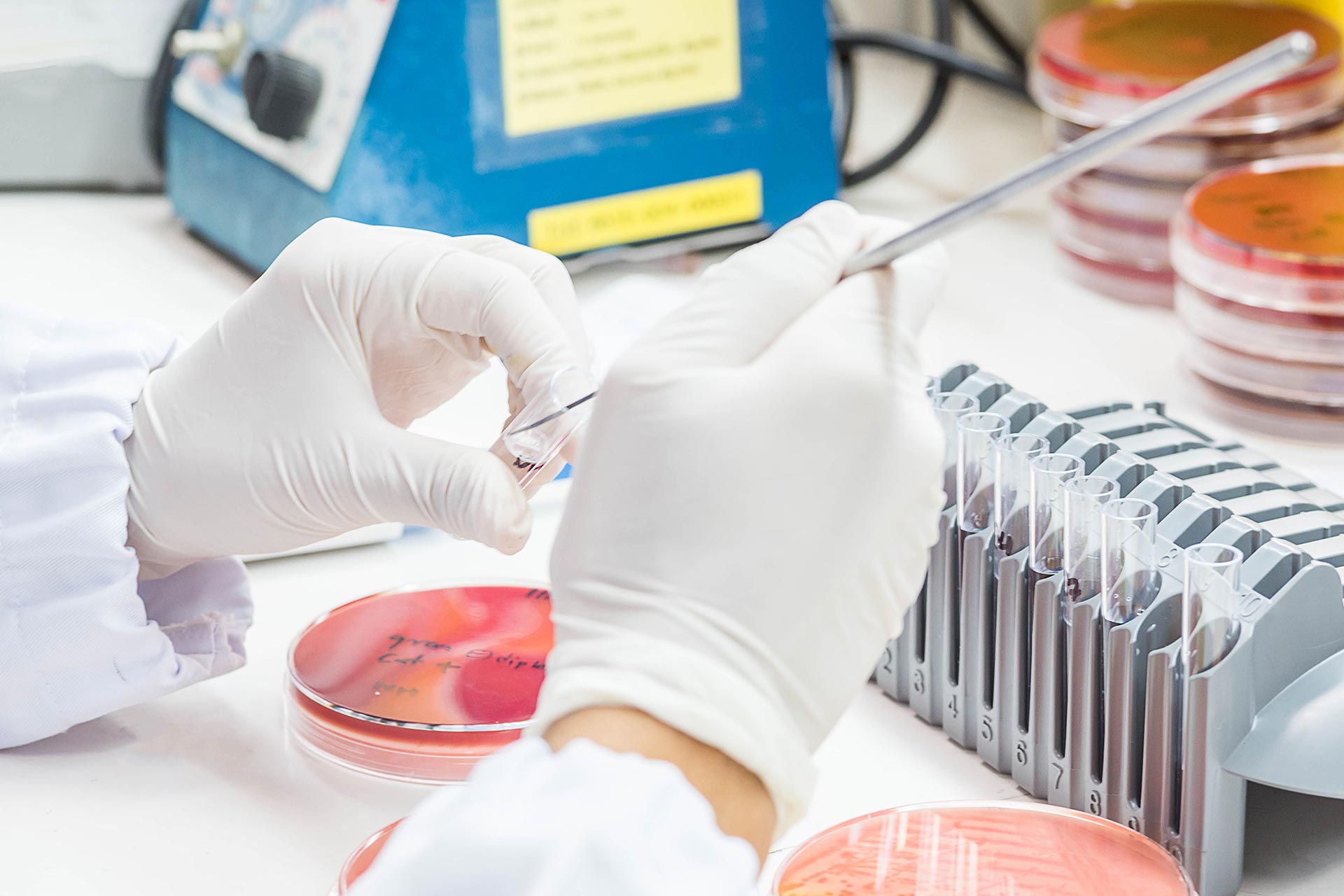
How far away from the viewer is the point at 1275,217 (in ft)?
3.49

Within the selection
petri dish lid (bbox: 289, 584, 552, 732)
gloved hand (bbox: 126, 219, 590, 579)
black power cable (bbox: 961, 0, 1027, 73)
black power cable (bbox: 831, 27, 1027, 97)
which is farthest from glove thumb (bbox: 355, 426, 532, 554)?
black power cable (bbox: 961, 0, 1027, 73)

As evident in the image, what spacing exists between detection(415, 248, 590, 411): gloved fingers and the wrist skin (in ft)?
0.63

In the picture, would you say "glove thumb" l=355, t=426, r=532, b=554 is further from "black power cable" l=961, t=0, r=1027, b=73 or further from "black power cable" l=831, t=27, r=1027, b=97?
"black power cable" l=961, t=0, r=1027, b=73

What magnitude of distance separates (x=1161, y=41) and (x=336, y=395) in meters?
0.93

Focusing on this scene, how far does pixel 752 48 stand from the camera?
3.97ft

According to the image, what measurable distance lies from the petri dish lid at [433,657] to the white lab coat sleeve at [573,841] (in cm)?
21

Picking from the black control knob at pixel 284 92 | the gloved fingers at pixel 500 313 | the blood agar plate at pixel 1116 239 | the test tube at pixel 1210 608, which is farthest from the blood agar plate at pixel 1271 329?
the black control knob at pixel 284 92

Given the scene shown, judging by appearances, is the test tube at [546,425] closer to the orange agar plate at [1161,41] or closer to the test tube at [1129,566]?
the test tube at [1129,566]

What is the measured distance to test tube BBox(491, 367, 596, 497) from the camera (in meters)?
0.65

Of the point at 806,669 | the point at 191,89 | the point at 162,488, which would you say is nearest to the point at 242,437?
the point at 162,488

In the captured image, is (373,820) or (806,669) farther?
(373,820)

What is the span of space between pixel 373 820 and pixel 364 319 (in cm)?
24

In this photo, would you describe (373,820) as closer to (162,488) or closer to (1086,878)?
(162,488)

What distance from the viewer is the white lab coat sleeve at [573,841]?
45 cm
